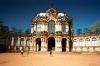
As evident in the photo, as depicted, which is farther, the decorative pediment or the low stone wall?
the decorative pediment

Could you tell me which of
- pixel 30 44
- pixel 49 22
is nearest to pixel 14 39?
pixel 30 44

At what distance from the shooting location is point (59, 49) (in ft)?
202

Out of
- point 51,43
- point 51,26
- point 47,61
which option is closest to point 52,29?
point 51,26

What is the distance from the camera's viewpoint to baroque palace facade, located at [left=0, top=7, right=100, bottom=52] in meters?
62.0

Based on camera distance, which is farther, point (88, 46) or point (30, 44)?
point (30, 44)

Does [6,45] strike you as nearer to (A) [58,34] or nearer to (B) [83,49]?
(A) [58,34]

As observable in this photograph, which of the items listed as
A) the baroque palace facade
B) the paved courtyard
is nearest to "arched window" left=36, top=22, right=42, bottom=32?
the baroque palace facade

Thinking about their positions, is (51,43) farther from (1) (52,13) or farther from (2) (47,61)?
(2) (47,61)

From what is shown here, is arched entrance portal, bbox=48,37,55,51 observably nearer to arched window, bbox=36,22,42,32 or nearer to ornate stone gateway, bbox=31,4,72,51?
ornate stone gateway, bbox=31,4,72,51

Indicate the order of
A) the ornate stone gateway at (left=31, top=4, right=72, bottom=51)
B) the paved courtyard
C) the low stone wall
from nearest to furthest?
the paved courtyard → the low stone wall → the ornate stone gateway at (left=31, top=4, right=72, bottom=51)


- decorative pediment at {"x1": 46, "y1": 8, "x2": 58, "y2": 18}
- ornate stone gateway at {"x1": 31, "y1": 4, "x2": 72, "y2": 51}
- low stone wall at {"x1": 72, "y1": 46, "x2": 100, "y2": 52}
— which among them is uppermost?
decorative pediment at {"x1": 46, "y1": 8, "x2": 58, "y2": 18}

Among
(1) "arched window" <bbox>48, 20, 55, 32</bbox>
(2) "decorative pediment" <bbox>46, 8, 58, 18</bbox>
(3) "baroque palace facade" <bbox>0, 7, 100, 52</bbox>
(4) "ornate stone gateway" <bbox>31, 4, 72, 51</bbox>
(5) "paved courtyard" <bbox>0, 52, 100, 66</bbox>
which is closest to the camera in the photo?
(5) "paved courtyard" <bbox>0, 52, 100, 66</bbox>

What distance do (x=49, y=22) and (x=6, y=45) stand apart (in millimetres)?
20457

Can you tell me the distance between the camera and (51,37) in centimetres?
6438
